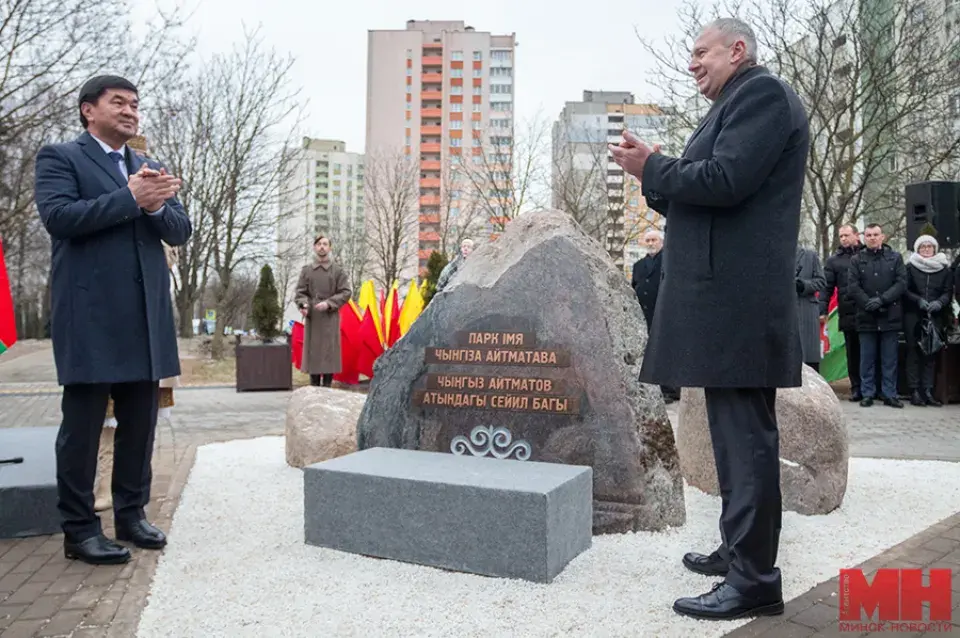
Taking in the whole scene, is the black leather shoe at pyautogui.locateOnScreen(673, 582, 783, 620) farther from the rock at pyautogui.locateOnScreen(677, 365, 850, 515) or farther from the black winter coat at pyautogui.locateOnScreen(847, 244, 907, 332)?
the black winter coat at pyautogui.locateOnScreen(847, 244, 907, 332)

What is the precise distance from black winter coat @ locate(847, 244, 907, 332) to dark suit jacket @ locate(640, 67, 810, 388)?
7.70m

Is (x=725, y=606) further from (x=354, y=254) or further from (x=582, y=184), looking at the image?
(x=354, y=254)

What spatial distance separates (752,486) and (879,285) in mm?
7964

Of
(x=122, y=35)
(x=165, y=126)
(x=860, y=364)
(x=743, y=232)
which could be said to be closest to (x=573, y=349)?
(x=743, y=232)

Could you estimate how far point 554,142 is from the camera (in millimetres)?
27906

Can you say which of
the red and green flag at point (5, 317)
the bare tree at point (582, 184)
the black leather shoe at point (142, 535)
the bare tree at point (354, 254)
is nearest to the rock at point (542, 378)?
the black leather shoe at point (142, 535)

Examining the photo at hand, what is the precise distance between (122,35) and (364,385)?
708cm

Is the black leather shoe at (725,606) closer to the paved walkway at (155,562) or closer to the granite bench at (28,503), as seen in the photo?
the paved walkway at (155,562)

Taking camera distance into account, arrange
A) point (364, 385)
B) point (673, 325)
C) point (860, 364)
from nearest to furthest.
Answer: point (673, 325) → point (860, 364) → point (364, 385)

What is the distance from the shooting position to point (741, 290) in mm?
2865

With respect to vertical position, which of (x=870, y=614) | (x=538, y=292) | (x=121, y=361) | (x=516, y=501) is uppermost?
(x=538, y=292)

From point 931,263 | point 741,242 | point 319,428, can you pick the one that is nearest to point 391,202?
point 931,263

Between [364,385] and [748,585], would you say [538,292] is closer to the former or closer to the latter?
[748,585]

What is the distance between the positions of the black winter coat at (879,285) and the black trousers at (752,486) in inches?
304
